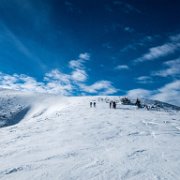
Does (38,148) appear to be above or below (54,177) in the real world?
above

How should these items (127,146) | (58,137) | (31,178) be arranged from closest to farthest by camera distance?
Result: (31,178)
(127,146)
(58,137)

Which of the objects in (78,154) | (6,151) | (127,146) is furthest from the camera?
(127,146)

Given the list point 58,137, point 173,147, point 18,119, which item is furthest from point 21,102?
point 173,147

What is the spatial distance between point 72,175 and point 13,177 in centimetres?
215

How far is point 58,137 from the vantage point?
1791 centimetres

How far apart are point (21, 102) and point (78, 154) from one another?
66.0 meters

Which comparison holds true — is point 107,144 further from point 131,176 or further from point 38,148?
point 131,176

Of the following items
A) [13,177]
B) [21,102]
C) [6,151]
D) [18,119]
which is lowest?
[13,177]

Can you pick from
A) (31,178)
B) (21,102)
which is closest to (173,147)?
(31,178)

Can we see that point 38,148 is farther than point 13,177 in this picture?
Yes

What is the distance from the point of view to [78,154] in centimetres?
1294

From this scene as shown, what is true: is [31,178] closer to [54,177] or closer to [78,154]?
[54,177]

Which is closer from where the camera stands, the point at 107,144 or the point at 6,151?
the point at 6,151

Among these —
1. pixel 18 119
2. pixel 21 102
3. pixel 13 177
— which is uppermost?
pixel 21 102
